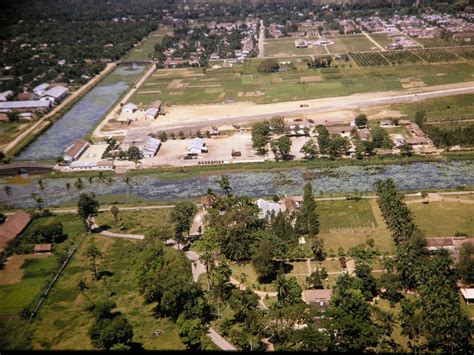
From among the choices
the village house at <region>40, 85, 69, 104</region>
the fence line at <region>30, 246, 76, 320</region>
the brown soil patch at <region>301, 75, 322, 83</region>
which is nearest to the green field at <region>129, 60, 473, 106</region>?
the brown soil patch at <region>301, 75, 322, 83</region>

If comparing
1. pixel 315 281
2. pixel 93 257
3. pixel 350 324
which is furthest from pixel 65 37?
pixel 350 324

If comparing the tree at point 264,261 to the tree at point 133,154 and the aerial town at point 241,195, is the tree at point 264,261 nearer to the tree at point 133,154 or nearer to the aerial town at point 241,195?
the aerial town at point 241,195

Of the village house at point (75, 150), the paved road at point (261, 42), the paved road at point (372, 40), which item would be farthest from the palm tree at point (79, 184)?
the paved road at point (372, 40)

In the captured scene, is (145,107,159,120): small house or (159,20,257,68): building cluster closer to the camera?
(145,107,159,120): small house

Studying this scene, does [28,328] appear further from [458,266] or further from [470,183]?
[470,183]

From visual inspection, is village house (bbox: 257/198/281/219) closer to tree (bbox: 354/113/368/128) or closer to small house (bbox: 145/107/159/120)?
tree (bbox: 354/113/368/128)

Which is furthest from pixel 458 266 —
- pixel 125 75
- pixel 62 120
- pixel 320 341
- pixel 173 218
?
pixel 125 75

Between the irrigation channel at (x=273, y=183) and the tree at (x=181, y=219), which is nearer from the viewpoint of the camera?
the tree at (x=181, y=219)
